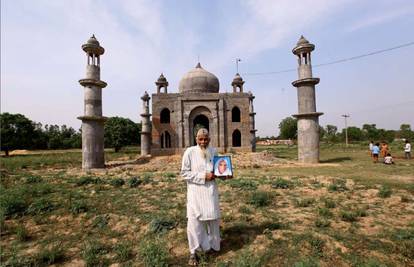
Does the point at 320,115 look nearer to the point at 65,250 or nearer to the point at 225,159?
the point at 225,159

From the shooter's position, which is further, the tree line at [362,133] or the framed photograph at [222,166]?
the tree line at [362,133]

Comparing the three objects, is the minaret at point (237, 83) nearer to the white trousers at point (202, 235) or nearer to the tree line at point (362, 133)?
the white trousers at point (202, 235)

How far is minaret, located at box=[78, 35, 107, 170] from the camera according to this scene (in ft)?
55.2

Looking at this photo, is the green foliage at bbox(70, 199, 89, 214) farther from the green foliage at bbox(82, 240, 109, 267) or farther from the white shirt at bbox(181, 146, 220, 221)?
the white shirt at bbox(181, 146, 220, 221)

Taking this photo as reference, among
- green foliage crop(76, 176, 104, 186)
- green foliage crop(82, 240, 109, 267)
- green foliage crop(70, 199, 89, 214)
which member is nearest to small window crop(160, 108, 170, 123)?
green foliage crop(76, 176, 104, 186)

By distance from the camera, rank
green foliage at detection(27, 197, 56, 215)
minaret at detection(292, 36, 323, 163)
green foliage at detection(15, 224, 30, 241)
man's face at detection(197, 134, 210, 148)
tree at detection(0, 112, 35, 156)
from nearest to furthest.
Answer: man's face at detection(197, 134, 210, 148), green foliage at detection(15, 224, 30, 241), green foliage at detection(27, 197, 56, 215), minaret at detection(292, 36, 323, 163), tree at detection(0, 112, 35, 156)

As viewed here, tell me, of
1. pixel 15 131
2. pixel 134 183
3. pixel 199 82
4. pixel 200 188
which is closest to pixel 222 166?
pixel 200 188

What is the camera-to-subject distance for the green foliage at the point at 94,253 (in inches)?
166

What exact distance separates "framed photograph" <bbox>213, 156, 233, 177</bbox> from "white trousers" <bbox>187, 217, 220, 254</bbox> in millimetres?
874

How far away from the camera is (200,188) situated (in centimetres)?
427

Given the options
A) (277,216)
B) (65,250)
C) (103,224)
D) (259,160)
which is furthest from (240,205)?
(259,160)

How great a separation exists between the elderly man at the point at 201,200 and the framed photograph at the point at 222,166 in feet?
0.33

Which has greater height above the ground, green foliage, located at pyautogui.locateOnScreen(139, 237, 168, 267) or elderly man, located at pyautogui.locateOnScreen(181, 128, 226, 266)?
elderly man, located at pyautogui.locateOnScreen(181, 128, 226, 266)

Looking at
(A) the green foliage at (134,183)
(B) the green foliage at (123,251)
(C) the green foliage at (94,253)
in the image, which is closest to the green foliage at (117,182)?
(A) the green foliage at (134,183)
